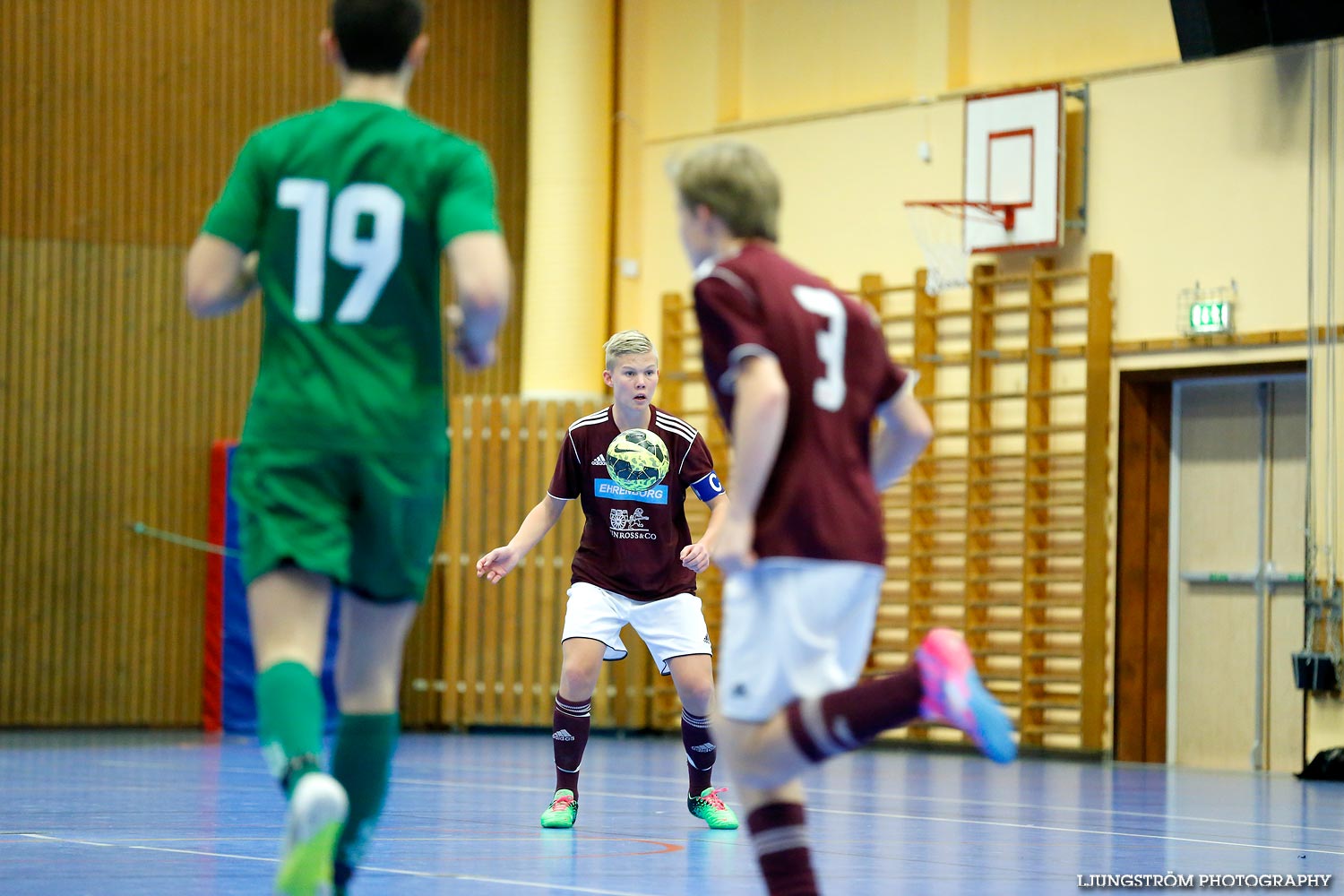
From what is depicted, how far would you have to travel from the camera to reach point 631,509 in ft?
21.4

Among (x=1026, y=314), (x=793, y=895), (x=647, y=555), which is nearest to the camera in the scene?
(x=793, y=895)

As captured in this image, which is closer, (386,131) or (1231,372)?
(386,131)

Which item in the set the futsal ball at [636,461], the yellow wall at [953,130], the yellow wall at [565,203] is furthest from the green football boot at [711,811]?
the yellow wall at [565,203]

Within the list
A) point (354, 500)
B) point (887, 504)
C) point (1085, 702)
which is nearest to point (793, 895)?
point (354, 500)

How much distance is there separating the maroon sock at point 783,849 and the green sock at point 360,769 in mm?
714

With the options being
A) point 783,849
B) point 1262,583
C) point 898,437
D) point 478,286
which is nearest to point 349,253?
point 478,286

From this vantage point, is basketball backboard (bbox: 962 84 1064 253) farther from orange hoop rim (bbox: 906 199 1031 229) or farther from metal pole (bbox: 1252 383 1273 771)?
metal pole (bbox: 1252 383 1273 771)

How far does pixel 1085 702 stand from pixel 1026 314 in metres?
2.79

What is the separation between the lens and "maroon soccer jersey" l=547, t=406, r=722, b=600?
6.52 metres

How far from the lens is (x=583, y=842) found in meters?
5.73

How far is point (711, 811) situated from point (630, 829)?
0.32 metres

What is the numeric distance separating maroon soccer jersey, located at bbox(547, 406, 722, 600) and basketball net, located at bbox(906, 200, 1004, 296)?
6.32 meters

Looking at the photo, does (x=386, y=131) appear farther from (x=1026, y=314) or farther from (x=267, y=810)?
(x=1026, y=314)

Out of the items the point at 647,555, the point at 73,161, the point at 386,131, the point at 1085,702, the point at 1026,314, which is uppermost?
the point at 73,161
